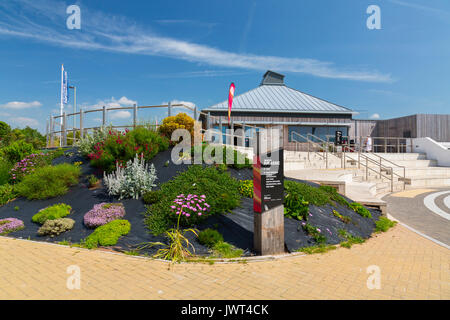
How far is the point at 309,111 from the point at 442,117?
14.1 m

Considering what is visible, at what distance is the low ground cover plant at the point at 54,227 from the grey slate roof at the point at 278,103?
16586 millimetres

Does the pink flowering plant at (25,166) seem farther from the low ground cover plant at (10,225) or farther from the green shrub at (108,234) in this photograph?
the green shrub at (108,234)

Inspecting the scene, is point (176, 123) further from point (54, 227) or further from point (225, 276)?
point (225, 276)

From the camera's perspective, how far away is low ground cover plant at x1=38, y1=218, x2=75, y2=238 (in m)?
5.59

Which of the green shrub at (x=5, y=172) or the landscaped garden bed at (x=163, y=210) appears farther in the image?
the green shrub at (x=5, y=172)

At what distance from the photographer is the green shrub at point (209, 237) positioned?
4.93m

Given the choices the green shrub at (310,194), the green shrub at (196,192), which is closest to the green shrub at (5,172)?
the green shrub at (196,192)

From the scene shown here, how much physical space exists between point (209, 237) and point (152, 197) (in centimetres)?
231

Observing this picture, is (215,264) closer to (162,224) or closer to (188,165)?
(162,224)

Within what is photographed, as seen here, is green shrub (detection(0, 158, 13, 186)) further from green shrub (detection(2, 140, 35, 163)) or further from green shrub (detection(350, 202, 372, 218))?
green shrub (detection(350, 202, 372, 218))

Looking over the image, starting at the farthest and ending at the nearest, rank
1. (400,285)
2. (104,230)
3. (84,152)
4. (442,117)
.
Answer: (442,117)
(84,152)
(104,230)
(400,285)

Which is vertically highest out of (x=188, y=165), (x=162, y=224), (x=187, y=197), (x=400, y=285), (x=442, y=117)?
(x=442, y=117)
